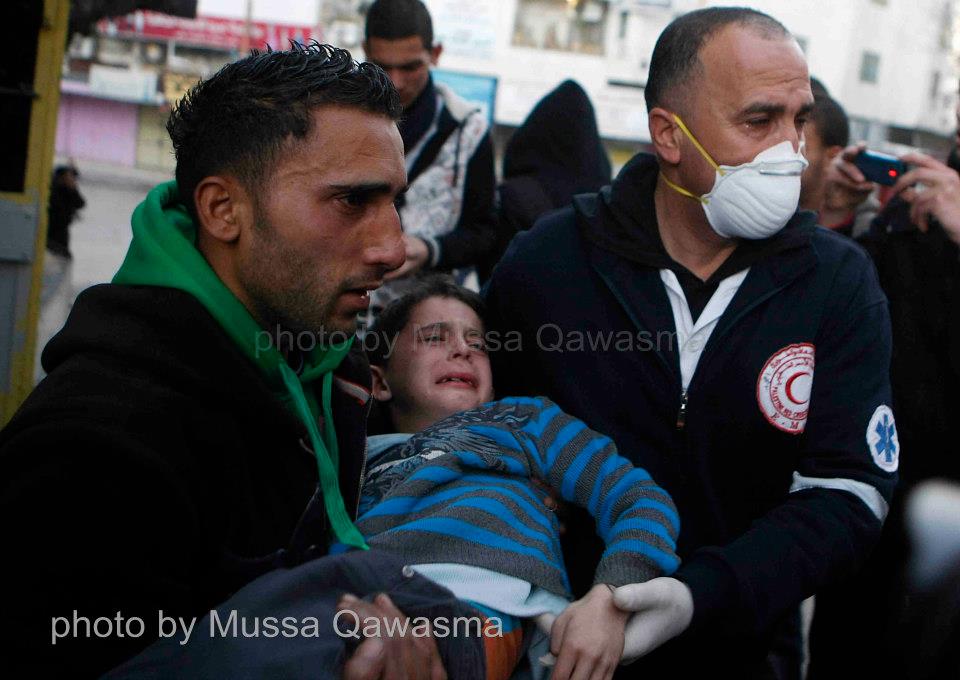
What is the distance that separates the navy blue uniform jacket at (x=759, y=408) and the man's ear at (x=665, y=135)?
24cm

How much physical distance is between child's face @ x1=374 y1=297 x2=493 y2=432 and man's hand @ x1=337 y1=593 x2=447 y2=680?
1200mm

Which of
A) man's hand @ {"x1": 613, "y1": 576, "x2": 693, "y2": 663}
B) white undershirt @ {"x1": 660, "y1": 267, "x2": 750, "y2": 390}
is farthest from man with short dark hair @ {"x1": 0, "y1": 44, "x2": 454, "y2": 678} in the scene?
white undershirt @ {"x1": 660, "y1": 267, "x2": 750, "y2": 390}

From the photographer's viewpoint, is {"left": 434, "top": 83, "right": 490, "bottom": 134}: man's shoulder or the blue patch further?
{"left": 434, "top": 83, "right": 490, "bottom": 134}: man's shoulder

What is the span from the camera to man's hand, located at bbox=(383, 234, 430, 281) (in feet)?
13.0

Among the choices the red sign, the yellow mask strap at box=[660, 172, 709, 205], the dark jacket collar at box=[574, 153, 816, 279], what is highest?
the red sign

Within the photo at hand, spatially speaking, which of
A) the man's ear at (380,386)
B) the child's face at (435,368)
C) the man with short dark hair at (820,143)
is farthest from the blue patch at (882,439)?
the man with short dark hair at (820,143)

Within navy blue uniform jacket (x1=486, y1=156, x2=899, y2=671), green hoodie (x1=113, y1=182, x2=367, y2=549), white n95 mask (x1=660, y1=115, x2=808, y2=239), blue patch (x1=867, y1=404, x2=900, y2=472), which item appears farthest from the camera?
white n95 mask (x1=660, y1=115, x2=808, y2=239)

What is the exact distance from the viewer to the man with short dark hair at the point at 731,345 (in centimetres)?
224

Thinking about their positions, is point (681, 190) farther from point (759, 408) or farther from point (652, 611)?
point (652, 611)

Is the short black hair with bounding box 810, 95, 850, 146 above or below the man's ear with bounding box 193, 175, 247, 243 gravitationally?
above

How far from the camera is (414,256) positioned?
3.98 m

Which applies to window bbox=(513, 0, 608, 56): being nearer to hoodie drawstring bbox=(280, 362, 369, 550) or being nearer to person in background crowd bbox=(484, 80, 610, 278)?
person in background crowd bbox=(484, 80, 610, 278)

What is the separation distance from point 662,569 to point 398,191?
3.13ft

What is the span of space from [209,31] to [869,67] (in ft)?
81.8
